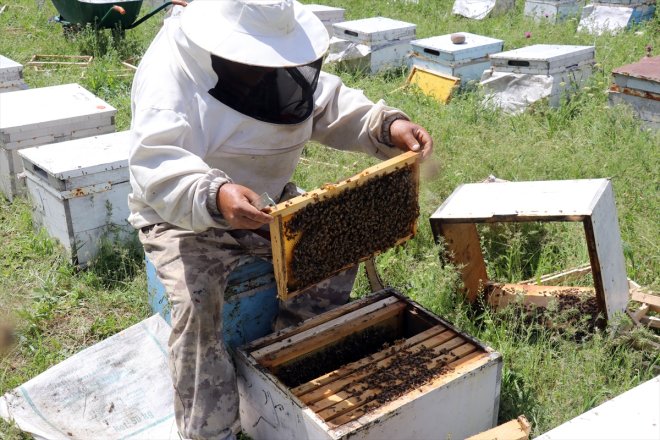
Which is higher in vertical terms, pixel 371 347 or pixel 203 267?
pixel 203 267

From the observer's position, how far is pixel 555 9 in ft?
31.1

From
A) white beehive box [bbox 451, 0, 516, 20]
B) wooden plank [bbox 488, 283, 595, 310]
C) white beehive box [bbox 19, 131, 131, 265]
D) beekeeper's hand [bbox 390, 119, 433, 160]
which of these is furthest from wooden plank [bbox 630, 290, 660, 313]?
white beehive box [bbox 451, 0, 516, 20]

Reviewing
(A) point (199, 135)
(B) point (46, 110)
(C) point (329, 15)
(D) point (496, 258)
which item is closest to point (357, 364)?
(A) point (199, 135)

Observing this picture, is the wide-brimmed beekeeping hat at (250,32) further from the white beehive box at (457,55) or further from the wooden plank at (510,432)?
the white beehive box at (457,55)

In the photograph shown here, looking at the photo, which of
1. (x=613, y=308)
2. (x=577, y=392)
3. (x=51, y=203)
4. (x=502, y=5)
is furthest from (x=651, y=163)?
(x=502, y=5)

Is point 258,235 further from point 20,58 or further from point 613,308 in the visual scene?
point 20,58

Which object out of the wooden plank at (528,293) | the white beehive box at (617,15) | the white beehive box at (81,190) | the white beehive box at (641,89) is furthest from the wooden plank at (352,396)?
the white beehive box at (617,15)

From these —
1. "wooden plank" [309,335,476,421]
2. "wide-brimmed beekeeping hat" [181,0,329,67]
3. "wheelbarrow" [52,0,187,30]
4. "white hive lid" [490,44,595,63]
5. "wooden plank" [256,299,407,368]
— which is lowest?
"wooden plank" [309,335,476,421]

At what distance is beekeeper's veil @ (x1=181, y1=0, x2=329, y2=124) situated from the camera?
2695 millimetres

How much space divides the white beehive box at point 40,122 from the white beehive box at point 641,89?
375cm

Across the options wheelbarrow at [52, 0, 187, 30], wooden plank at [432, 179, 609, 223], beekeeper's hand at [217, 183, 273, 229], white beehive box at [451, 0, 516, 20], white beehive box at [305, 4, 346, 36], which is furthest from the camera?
white beehive box at [451, 0, 516, 20]

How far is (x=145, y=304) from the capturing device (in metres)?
3.98

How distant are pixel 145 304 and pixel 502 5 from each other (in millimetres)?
7964

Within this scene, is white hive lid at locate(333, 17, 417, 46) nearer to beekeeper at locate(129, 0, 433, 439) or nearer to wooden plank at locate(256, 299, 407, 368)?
beekeeper at locate(129, 0, 433, 439)
